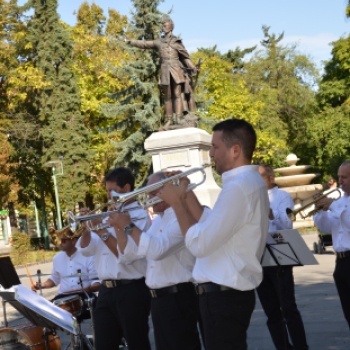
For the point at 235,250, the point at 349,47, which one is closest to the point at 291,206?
the point at 235,250

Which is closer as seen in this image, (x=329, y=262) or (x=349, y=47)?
(x=329, y=262)

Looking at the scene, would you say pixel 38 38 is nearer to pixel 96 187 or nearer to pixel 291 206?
pixel 96 187

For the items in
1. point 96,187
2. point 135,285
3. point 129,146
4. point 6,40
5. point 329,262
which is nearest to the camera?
point 135,285

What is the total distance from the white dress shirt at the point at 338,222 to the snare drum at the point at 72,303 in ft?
9.27

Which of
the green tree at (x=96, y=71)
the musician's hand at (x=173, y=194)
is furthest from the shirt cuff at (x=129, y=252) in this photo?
the green tree at (x=96, y=71)

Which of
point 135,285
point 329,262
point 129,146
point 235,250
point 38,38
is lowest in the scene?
point 329,262

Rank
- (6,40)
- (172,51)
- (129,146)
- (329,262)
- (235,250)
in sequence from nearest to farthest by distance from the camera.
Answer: (235,250), (329,262), (172,51), (129,146), (6,40)

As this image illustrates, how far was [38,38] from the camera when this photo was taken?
36.2 meters

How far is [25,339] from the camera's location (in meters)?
6.12

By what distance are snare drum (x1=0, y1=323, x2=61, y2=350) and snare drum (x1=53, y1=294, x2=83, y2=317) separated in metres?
0.39

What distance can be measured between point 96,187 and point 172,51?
2271 cm

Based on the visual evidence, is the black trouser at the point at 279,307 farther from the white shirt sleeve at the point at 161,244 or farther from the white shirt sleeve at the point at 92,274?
the white shirt sleeve at the point at 92,274

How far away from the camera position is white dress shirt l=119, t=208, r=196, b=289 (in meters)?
4.25

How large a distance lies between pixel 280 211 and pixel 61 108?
31173 mm
